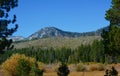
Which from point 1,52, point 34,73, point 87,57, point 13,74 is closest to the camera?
point 1,52

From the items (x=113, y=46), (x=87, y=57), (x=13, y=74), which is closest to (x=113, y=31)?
(x=113, y=46)

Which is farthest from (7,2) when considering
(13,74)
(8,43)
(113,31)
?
(13,74)

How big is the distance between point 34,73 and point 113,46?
16927 millimetres

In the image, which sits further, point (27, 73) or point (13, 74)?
point (13, 74)

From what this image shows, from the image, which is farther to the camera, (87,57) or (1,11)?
(87,57)

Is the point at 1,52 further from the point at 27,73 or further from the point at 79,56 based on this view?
the point at 79,56

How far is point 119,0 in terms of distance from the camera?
144 ft

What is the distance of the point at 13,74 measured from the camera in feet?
271

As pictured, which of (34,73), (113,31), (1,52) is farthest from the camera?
(34,73)

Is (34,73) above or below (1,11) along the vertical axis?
below

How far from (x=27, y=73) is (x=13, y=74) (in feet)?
84.7

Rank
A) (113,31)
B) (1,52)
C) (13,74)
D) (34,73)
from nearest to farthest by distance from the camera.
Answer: (1,52), (113,31), (34,73), (13,74)

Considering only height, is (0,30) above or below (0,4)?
below

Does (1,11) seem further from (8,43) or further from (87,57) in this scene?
(87,57)
